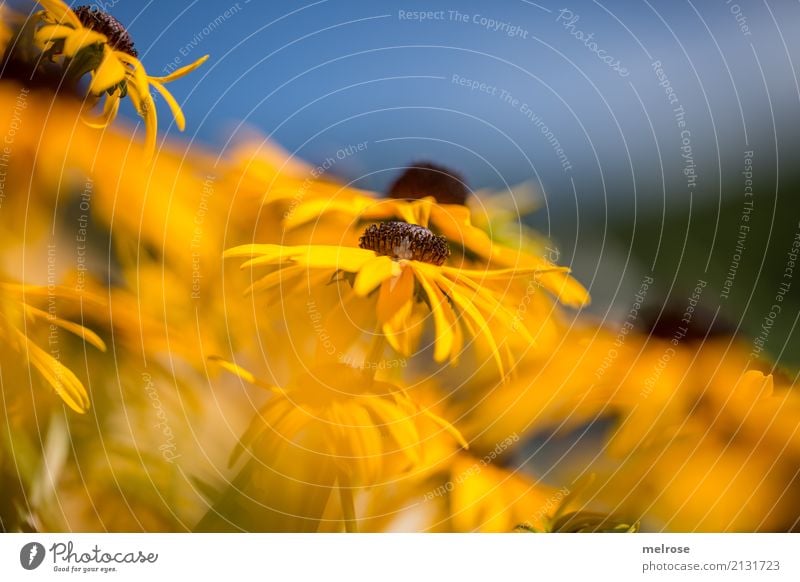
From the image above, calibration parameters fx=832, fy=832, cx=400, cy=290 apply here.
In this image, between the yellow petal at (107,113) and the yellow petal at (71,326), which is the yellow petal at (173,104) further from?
the yellow petal at (71,326)

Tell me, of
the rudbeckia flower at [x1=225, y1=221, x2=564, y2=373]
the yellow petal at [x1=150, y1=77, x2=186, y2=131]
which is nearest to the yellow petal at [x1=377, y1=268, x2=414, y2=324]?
the rudbeckia flower at [x1=225, y1=221, x2=564, y2=373]

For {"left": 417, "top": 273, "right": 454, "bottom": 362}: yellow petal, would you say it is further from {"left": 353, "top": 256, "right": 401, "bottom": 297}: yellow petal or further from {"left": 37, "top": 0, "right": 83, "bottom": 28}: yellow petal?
{"left": 37, "top": 0, "right": 83, "bottom": 28}: yellow petal

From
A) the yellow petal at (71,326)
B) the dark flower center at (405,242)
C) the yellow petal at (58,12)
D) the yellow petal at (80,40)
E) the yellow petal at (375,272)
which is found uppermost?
the yellow petal at (58,12)

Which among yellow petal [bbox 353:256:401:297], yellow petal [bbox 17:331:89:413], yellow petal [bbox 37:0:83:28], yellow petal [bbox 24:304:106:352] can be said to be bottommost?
yellow petal [bbox 17:331:89:413]

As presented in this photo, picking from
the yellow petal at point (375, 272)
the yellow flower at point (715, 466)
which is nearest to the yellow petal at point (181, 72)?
the yellow petal at point (375, 272)

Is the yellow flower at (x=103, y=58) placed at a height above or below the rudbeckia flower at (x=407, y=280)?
above

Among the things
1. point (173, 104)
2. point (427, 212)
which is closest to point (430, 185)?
point (427, 212)
